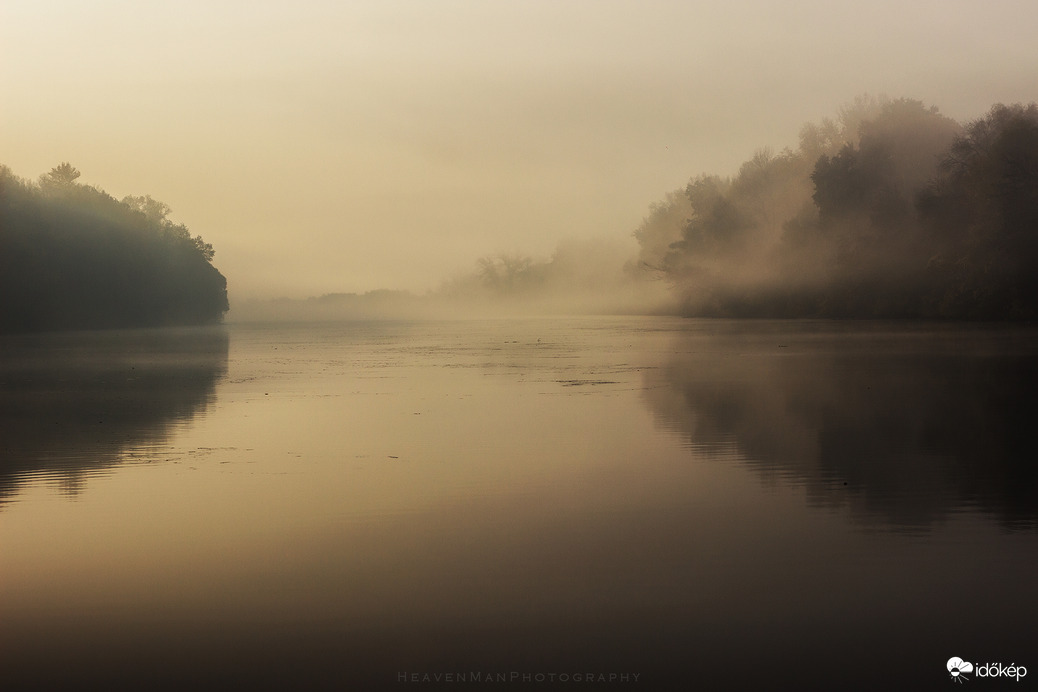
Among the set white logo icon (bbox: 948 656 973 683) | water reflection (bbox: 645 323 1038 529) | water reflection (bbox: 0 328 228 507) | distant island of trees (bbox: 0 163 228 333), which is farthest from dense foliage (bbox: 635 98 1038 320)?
white logo icon (bbox: 948 656 973 683)

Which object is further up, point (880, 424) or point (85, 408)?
point (880, 424)

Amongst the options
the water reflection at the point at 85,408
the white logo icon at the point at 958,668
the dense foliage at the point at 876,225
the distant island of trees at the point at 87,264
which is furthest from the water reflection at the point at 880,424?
the distant island of trees at the point at 87,264

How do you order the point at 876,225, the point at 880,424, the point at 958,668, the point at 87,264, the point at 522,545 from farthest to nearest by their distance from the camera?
the point at 87,264 → the point at 876,225 → the point at 880,424 → the point at 522,545 → the point at 958,668

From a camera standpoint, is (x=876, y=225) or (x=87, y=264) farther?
(x=87, y=264)

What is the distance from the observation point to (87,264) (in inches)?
3457

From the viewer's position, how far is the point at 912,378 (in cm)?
2323

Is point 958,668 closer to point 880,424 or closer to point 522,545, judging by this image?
point 522,545

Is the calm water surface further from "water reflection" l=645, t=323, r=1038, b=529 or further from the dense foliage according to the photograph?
the dense foliage

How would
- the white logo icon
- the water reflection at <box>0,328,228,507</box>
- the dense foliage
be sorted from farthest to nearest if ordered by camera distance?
the dense foliage < the water reflection at <box>0,328,228,507</box> < the white logo icon

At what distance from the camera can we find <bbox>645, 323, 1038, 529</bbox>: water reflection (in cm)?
983

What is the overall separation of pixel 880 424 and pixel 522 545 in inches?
356

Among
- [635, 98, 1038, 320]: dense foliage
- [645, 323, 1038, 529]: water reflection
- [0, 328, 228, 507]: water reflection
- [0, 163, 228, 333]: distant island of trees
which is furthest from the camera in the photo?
[0, 163, 228, 333]: distant island of trees

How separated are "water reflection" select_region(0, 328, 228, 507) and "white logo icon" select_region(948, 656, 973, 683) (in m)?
8.66

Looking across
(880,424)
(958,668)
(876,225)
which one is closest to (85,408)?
(880,424)
